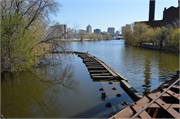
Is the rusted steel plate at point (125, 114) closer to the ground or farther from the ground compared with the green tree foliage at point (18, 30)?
closer to the ground

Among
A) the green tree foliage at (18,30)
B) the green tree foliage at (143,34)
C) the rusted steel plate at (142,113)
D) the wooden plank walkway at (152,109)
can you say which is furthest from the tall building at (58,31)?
the green tree foliage at (143,34)

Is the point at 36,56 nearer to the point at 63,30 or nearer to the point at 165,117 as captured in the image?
the point at 63,30

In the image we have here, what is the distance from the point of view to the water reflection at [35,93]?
22.5ft

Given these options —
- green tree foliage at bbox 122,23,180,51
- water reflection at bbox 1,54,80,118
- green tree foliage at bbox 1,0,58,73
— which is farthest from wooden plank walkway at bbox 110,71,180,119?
green tree foliage at bbox 122,23,180,51

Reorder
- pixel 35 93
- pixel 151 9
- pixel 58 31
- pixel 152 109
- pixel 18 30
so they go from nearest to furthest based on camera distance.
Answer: pixel 152 109, pixel 35 93, pixel 18 30, pixel 58 31, pixel 151 9

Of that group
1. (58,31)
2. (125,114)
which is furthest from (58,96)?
(58,31)

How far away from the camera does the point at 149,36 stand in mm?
50531

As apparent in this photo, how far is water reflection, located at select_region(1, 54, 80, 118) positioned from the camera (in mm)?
6867

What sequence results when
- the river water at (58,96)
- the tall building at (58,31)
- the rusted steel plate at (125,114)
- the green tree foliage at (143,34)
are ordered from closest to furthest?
the rusted steel plate at (125,114) < the river water at (58,96) < the tall building at (58,31) < the green tree foliage at (143,34)

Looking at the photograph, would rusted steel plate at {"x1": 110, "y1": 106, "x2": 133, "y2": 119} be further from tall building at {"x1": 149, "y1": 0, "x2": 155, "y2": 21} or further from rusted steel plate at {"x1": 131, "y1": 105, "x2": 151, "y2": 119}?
tall building at {"x1": 149, "y1": 0, "x2": 155, "y2": 21}

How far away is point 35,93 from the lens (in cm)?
903

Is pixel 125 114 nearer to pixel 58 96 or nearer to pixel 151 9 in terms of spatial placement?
pixel 58 96

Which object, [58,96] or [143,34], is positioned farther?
[143,34]

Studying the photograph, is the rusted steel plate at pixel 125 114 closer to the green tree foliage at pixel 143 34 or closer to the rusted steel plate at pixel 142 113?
the rusted steel plate at pixel 142 113
